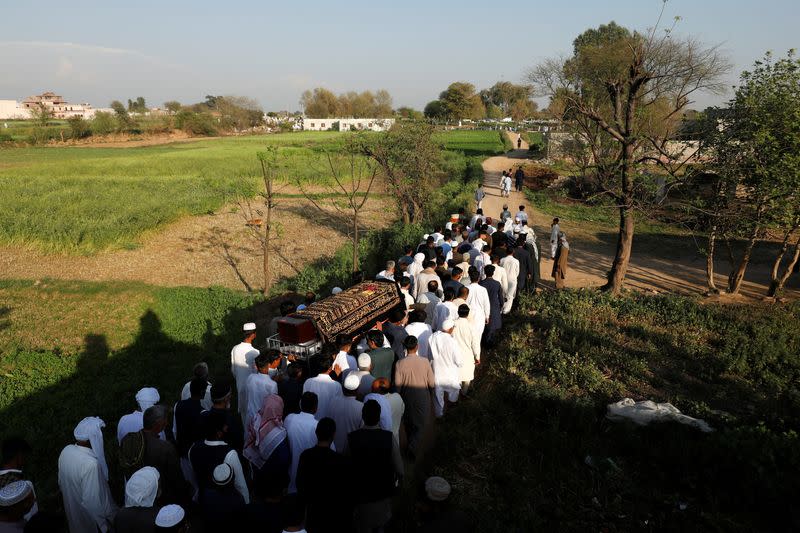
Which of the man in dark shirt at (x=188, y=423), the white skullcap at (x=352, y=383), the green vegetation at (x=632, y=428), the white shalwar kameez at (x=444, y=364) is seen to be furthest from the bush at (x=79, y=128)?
the white skullcap at (x=352, y=383)

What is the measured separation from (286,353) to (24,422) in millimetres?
5280

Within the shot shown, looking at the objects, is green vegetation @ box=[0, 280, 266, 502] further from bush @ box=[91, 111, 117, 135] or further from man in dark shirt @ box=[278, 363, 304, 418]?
bush @ box=[91, 111, 117, 135]

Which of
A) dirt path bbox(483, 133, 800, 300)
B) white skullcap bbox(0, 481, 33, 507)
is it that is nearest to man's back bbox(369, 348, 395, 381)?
white skullcap bbox(0, 481, 33, 507)

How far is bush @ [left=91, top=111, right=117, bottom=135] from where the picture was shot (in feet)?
208

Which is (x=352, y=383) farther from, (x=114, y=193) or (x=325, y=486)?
(x=114, y=193)

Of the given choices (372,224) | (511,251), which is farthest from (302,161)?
(511,251)

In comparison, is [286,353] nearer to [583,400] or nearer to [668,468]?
[583,400]

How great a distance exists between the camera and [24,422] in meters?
8.48

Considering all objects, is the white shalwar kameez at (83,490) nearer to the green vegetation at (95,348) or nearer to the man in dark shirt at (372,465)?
the green vegetation at (95,348)

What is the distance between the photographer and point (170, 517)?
120 inches

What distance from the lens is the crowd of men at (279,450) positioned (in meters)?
3.48

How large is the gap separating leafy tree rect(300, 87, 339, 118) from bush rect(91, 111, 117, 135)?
5161 centimetres

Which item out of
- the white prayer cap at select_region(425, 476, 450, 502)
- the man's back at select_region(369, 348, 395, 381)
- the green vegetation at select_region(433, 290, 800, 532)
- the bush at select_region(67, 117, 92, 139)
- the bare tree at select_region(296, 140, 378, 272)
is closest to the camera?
the white prayer cap at select_region(425, 476, 450, 502)

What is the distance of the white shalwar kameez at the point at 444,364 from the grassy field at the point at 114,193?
9016 millimetres
